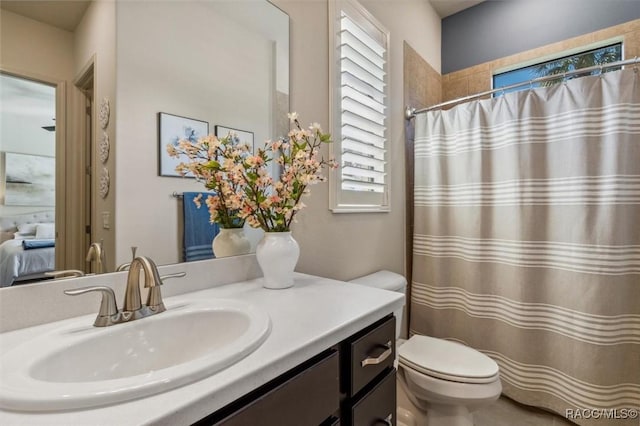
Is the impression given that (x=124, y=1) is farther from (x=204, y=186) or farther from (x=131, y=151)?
(x=204, y=186)

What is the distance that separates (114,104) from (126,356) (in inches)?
26.6

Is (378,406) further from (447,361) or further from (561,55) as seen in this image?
(561,55)

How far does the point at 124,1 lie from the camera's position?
2.87 ft

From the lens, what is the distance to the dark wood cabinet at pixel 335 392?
1.77 ft

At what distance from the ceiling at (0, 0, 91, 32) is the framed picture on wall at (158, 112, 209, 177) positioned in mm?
290

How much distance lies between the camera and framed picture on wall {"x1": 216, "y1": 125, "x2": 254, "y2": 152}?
110 centimetres

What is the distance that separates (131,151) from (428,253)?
5.92 feet

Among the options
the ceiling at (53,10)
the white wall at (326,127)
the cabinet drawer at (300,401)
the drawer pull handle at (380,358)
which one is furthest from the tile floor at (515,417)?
the ceiling at (53,10)

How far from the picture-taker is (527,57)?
224 centimetres

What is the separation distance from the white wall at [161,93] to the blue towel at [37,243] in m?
0.15

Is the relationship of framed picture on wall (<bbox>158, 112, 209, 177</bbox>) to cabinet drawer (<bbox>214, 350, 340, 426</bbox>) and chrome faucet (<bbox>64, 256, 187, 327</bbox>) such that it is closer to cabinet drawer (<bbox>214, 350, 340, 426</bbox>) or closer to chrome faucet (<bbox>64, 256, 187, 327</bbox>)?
chrome faucet (<bbox>64, 256, 187, 327</bbox>)

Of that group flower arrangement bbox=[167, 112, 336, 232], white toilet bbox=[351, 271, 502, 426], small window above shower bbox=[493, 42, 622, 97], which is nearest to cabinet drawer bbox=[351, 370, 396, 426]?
white toilet bbox=[351, 271, 502, 426]

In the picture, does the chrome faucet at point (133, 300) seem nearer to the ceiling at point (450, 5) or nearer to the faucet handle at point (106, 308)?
the faucet handle at point (106, 308)

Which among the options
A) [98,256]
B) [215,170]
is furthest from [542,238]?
[98,256]
